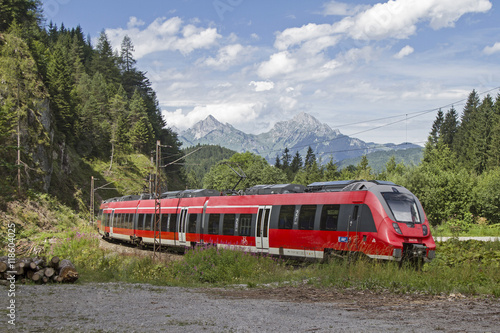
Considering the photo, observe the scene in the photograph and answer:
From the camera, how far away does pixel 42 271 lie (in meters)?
13.7

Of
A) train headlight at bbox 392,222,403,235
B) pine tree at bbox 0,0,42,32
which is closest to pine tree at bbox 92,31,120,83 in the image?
pine tree at bbox 0,0,42,32

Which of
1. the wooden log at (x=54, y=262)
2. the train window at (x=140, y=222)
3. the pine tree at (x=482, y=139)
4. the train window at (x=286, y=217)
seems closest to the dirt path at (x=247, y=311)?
the wooden log at (x=54, y=262)

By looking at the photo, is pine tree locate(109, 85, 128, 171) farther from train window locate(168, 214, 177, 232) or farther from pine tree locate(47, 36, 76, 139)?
train window locate(168, 214, 177, 232)

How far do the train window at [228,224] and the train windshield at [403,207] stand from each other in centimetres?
882

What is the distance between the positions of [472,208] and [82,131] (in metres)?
67.0

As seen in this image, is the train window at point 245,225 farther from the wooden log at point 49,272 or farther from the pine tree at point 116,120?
the pine tree at point 116,120

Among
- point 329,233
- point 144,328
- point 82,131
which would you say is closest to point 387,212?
point 329,233

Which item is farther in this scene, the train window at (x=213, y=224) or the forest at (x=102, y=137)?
the forest at (x=102, y=137)

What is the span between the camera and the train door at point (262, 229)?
2012cm

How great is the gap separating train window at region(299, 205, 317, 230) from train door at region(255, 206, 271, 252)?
219 cm

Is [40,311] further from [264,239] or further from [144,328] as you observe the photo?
[264,239]

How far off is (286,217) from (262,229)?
1654 mm

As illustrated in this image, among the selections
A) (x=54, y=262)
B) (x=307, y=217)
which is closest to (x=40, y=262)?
(x=54, y=262)

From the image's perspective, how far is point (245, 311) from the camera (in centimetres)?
855
